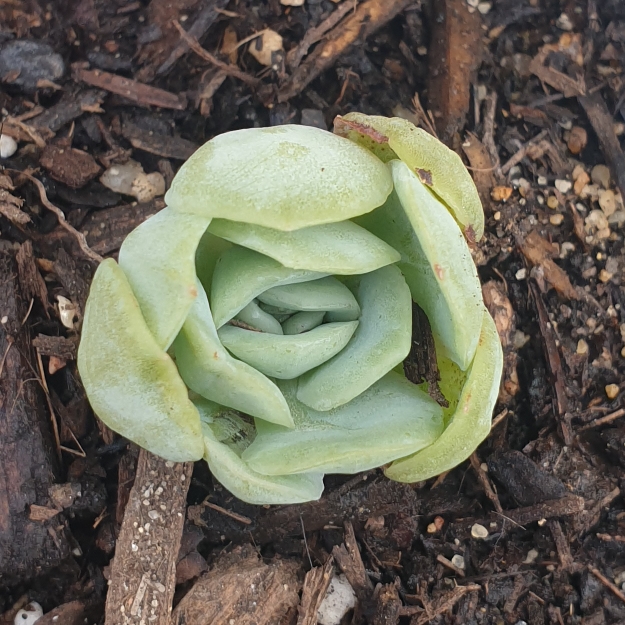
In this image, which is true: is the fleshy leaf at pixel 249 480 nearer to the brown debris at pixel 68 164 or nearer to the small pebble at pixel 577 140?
the brown debris at pixel 68 164

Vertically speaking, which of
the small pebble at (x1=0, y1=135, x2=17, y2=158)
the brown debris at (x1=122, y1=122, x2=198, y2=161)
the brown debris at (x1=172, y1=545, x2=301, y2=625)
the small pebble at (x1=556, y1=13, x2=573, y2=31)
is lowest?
the brown debris at (x1=172, y1=545, x2=301, y2=625)

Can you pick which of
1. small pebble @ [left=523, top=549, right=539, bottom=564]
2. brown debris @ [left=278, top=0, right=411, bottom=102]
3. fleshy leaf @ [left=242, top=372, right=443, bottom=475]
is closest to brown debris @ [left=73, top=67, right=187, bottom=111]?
brown debris @ [left=278, top=0, right=411, bottom=102]

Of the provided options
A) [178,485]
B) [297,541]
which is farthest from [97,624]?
[297,541]

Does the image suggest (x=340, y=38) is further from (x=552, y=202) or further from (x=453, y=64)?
(x=552, y=202)

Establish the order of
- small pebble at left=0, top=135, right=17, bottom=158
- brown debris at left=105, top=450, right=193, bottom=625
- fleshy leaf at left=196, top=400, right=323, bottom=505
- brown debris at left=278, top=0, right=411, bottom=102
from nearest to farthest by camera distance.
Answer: fleshy leaf at left=196, top=400, right=323, bottom=505 < brown debris at left=105, top=450, right=193, bottom=625 < small pebble at left=0, top=135, right=17, bottom=158 < brown debris at left=278, top=0, right=411, bottom=102

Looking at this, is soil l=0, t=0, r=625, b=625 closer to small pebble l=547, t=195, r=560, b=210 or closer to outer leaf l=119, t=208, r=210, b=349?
small pebble l=547, t=195, r=560, b=210

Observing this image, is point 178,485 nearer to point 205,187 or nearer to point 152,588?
point 152,588
